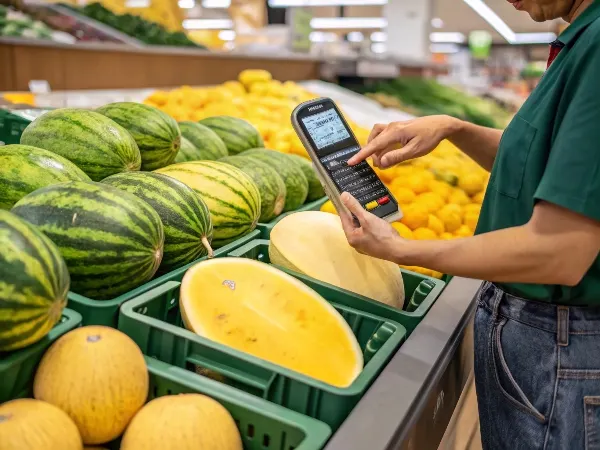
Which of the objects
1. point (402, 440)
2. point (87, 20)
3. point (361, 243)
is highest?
point (87, 20)

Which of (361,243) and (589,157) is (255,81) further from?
(589,157)

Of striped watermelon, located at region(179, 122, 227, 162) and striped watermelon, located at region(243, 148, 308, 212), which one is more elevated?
striped watermelon, located at region(179, 122, 227, 162)

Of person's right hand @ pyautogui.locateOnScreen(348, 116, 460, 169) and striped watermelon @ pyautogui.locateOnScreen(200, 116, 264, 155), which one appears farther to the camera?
striped watermelon @ pyautogui.locateOnScreen(200, 116, 264, 155)

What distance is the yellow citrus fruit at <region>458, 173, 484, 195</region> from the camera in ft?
8.58

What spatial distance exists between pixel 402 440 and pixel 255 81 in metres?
3.33

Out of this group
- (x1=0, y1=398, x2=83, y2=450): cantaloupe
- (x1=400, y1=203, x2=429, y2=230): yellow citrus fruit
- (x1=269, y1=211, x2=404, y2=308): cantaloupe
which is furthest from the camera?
(x1=400, y1=203, x2=429, y2=230): yellow citrus fruit

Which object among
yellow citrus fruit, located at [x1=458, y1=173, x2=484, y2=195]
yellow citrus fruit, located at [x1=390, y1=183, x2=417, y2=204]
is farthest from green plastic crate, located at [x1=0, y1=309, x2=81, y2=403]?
yellow citrus fruit, located at [x1=458, y1=173, x2=484, y2=195]

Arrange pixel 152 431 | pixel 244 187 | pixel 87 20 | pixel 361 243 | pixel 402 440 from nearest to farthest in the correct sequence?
pixel 152 431 < pixel 402 440 < pixel 361 243 < pixel 244 187 < pixel 87 20

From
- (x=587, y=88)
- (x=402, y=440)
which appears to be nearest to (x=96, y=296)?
(x=402, y=440)

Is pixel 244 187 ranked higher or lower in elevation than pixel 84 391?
higher

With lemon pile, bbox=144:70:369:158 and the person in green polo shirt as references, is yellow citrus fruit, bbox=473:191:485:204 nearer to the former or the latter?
lemon pile, bbox=144:70:369:158

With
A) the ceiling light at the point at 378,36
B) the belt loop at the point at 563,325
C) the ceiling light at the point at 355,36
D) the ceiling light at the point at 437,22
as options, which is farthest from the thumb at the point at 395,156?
the ceiling light at the point at 355,36

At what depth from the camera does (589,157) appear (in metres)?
0.93

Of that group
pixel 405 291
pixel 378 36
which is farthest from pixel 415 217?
pixel 378 36
